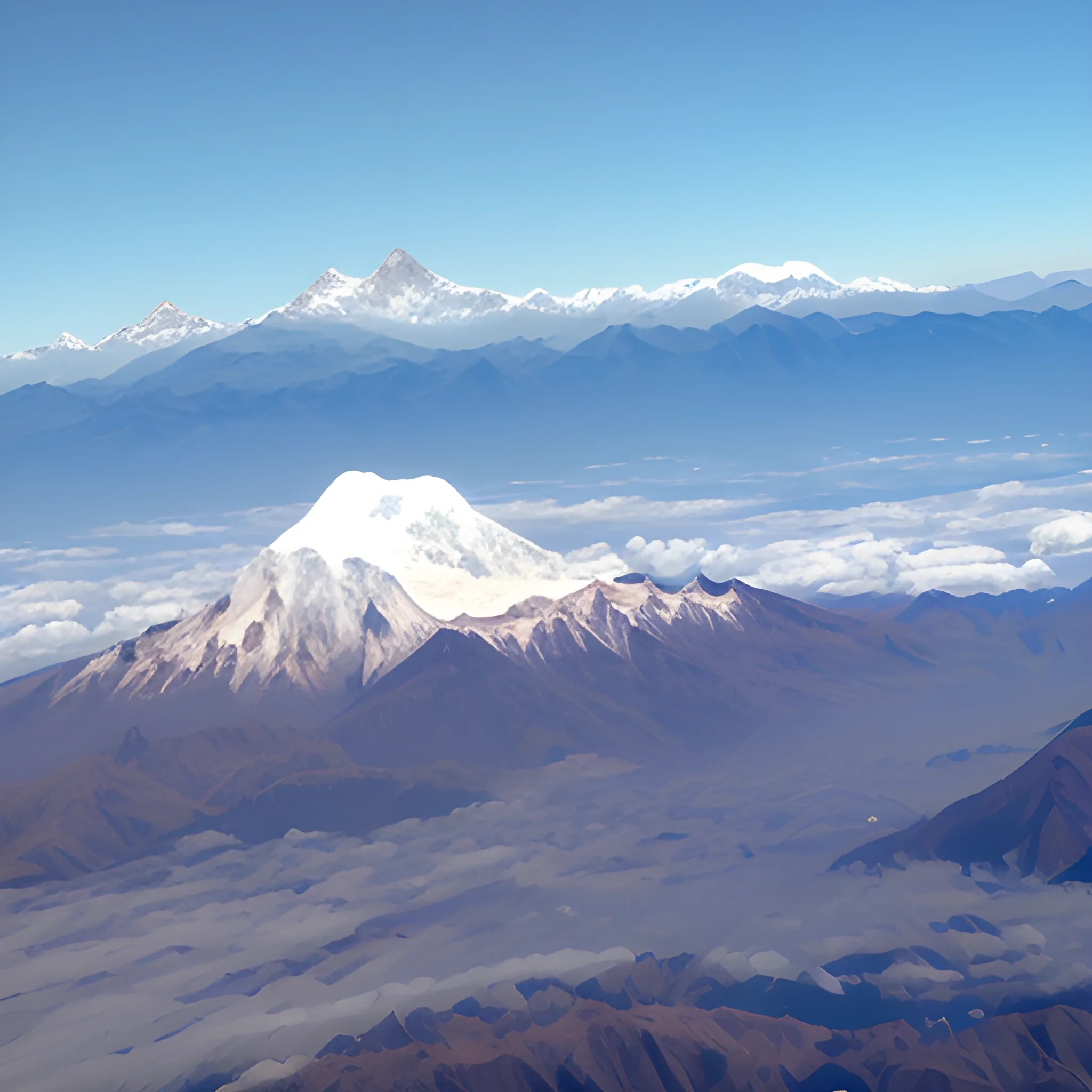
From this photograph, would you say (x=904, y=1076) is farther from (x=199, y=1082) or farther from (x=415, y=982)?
(x=199, y=1082)

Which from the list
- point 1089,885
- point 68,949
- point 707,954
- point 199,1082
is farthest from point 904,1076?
point 68,949

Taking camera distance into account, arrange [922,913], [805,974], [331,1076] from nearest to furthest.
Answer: [331,1076] → [805,974] → [922,913]

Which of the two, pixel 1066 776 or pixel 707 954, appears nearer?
pixel 707 954

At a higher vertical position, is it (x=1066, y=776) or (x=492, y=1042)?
(x=1066, y=776)

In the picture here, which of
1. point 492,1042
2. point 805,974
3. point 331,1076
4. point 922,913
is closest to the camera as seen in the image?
point 331,1076

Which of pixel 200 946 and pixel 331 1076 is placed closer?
pixel 331 1076

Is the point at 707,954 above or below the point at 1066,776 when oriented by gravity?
below

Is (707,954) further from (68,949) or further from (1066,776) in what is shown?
(68,949)

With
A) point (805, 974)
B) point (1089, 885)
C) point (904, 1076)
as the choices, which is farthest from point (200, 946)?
point (1089, 885)

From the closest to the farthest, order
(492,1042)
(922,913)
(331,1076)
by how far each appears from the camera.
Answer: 1. (331,1076)
2. (492,1042)
3. (922,913)
